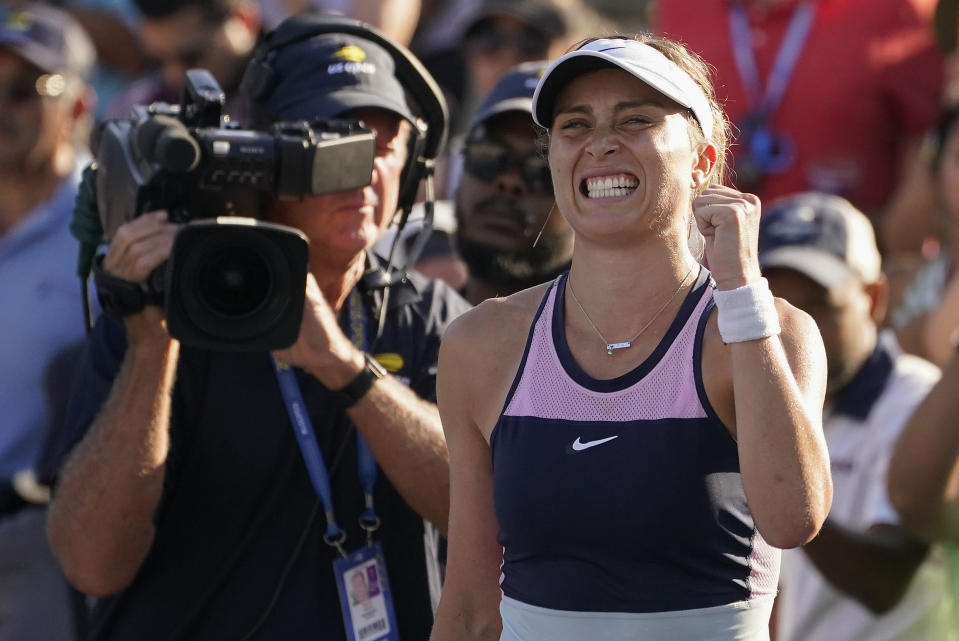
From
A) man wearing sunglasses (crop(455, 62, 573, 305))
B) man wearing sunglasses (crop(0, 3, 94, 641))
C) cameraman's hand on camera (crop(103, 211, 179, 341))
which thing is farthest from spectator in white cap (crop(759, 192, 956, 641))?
man wearing sunglasses (crop(0, 3, 94, 641))

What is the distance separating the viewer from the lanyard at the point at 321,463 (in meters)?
3.30

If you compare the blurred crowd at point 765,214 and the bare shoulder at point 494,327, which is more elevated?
the bare shoulder at point 494,327

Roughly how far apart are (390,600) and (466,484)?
563 millimetres

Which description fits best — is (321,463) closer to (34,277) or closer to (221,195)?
(221,195)

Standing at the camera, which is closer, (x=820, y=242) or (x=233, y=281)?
(x=233, y=281)

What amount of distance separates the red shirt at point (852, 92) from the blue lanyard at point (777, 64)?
0.06ft

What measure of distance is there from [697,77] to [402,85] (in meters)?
1.06

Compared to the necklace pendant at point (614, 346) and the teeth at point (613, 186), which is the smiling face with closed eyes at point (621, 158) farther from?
the necklace pendant at point (614, 346)

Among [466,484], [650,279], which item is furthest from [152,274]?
[650,279]

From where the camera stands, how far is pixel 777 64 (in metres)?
5.63

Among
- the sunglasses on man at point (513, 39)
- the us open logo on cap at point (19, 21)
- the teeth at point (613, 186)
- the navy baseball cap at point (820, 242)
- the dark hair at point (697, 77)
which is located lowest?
the navy baseball cap at point (820, 242)

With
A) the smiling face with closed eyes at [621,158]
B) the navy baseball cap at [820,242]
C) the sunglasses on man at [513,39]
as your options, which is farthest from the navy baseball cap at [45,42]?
the smiling face with closed eyes at [621,158]

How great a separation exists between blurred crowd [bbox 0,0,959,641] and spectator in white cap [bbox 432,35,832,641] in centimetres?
75

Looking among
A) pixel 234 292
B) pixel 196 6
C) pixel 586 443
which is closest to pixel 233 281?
pixel 234 292
